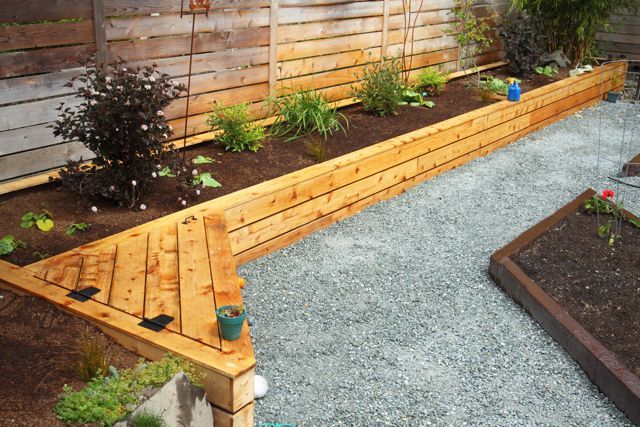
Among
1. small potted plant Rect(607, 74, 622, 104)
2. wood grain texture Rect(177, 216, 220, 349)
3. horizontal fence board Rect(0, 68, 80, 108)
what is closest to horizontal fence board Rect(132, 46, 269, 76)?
horizontal fence board Rect(0, 68, 80, 108)

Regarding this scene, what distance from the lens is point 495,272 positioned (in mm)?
4344

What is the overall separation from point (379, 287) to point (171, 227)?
4.14 ft

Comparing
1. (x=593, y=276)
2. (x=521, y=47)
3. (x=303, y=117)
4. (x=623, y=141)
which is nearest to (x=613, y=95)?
(x=521, y=47)

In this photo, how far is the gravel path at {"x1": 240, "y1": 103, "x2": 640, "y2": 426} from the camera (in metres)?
3.19

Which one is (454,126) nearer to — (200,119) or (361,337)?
(200,119)

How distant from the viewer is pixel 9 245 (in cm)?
365

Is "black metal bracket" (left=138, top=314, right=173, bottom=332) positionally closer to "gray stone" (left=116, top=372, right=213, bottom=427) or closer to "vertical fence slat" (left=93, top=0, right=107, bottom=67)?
"gray stone" (left=116, top=372, right=213, bottom=427)

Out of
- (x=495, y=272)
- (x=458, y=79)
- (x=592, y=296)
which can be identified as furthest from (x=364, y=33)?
(x=592, y=296)

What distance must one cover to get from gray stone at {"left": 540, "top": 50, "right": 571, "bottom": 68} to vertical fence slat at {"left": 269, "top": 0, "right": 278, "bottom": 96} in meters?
4.45

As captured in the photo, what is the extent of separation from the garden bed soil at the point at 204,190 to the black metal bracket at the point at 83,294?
0.55 m

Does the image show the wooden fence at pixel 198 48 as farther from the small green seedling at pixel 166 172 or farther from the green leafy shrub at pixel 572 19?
the green leafy shrub at pixel 572 19

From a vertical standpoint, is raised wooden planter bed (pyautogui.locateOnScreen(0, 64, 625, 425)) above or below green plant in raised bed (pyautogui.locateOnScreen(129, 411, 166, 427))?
below

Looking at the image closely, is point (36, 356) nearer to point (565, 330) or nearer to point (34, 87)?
point (34, 87)

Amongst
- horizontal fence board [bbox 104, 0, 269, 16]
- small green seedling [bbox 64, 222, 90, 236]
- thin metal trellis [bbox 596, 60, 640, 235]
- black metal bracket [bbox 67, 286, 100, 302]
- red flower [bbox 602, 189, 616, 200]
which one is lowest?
thin metal trellis [bbox 596, 60, 640, 235]
